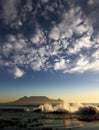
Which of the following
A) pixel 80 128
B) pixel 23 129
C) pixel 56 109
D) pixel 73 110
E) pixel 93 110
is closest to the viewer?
pixel 23 129

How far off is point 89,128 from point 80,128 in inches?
65.3

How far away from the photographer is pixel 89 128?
4281 centimetres

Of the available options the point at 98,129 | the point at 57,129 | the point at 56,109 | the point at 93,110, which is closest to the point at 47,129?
the point at 57,129

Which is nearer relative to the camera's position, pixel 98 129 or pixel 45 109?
pixel 98 129

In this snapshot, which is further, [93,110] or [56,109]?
[56,109]

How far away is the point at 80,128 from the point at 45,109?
55070mm

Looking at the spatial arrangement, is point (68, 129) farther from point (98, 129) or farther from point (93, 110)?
point (93, 110)

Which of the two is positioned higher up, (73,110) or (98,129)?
(73,110)

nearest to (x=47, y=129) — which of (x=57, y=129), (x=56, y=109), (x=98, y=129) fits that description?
(x=57, y=129)

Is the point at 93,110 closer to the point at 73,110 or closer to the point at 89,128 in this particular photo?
the point at 73,110

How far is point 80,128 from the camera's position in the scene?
139 ft

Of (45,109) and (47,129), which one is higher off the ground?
(45,109)

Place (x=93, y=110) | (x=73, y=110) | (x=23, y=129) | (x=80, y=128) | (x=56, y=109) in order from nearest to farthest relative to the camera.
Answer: (x=23, y=129) → (x=80, y=128) → (x=93, y=110) → (x=73, y=110) → (x=56, y=109)

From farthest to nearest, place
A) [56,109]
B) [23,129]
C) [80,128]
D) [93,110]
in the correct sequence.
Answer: [56,109]
[93,110]
[80,128]
[23,129]
